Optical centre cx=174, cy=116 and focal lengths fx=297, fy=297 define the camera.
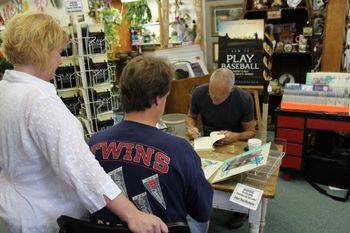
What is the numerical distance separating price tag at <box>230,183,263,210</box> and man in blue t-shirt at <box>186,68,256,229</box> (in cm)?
78

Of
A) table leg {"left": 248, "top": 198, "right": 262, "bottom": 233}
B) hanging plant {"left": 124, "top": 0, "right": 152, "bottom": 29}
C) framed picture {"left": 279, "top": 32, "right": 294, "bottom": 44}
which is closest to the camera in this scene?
table leg {"left": 248, "top": 198, "right": 262, "bottom": 233}

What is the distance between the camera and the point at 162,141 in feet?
3.37

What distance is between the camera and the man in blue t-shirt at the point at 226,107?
7.37ft

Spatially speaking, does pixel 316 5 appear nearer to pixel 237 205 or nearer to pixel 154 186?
pixel 237 205

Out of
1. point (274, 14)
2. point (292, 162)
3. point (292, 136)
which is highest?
point (274, 14)

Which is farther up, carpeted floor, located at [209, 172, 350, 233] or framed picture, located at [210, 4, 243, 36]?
framed picture, located at [210, 4, 243, 36]

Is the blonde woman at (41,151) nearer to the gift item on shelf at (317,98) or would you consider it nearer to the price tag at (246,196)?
the price tag at (246,196)

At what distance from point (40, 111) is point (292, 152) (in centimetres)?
255

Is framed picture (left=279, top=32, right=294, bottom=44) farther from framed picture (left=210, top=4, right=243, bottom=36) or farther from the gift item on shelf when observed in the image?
the gift item on shelf

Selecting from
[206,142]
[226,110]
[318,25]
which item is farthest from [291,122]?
[318,25]

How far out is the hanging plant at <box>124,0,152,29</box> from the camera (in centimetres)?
523

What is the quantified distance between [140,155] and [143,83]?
0.27 metres

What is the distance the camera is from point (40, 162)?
3.29ft

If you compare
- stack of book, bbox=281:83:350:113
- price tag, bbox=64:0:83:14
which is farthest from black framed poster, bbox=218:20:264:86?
price tag, bbox=64:0:83:14
